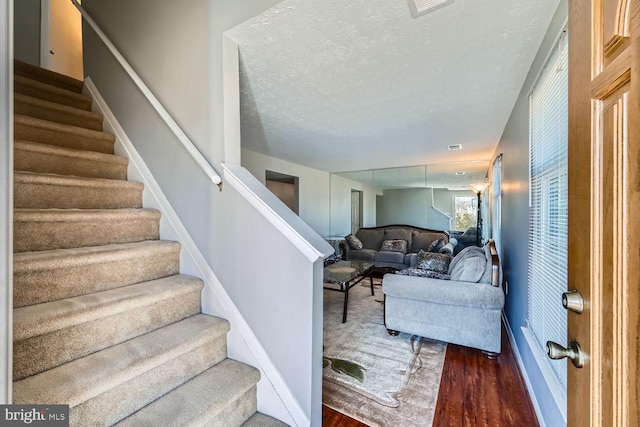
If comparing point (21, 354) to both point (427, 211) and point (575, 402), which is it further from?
point (427, 211)

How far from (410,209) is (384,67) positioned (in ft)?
16.0

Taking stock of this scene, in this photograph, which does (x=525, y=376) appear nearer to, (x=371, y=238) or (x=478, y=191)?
(x=371, y=238)

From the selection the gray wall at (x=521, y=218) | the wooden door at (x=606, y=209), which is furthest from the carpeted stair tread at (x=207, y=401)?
the gray wall at (x=521, y=218)

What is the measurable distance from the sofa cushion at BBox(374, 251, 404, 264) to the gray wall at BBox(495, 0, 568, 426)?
2384mm

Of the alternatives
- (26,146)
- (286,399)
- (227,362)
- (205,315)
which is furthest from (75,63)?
(286,399)

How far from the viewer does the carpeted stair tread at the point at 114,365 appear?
35.1 inches

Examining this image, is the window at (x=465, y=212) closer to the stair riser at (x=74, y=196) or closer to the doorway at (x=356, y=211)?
the doorway at (x=356, y=211)

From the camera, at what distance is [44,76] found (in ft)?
7.41

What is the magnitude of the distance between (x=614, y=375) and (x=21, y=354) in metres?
1.71

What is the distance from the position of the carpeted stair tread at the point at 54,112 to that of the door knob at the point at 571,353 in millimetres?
3022

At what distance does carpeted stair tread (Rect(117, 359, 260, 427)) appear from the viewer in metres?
1.05

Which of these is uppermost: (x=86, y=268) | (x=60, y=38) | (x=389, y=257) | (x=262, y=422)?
(x=60, y=38)

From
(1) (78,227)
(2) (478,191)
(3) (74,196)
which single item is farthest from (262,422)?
(2) (478,191)

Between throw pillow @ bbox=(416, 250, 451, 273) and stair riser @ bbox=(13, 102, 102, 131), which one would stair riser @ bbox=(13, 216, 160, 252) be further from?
throw pillow @ bbox=(416, 250, 451, 273)
